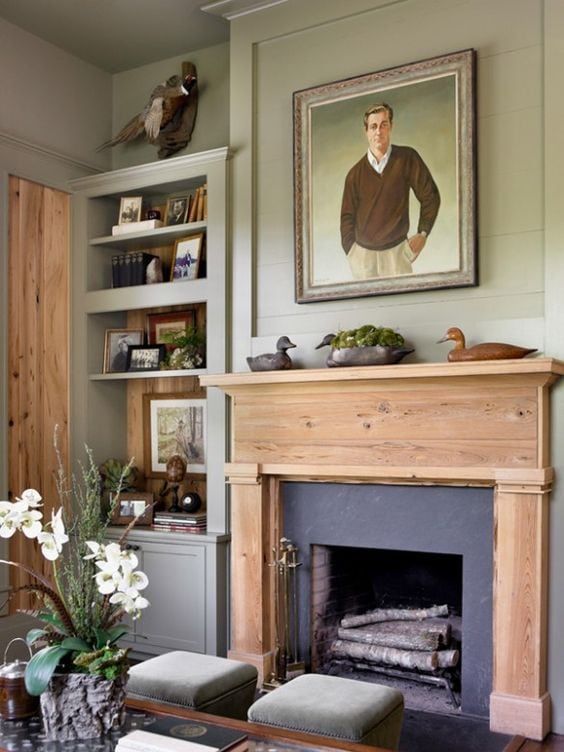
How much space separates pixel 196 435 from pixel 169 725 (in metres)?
2.47

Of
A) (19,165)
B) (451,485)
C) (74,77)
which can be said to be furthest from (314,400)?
(74,77)

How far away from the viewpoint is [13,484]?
175 inches

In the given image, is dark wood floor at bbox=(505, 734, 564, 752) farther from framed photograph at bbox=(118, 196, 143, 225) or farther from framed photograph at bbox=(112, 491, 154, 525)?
framed photograph at bbox=(118, 196, 143, 225)

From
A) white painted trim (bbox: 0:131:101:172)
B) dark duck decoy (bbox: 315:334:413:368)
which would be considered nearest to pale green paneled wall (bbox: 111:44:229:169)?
white painted trim (bbox: 0:131:101:172)

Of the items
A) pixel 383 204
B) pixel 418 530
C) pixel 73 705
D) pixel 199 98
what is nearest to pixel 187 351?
pixel 383 204

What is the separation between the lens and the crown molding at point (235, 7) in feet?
13.0

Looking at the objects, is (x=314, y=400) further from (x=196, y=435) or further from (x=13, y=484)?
(x=13, y=484)

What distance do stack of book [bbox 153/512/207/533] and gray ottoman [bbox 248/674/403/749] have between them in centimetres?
153

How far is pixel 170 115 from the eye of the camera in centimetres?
449

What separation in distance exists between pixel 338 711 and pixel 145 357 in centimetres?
255

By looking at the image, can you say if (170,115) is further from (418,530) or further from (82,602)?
(82,602)

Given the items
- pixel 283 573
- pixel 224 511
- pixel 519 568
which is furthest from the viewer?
pixel 224 511

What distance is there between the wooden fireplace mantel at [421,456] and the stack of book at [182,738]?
59.0 inches

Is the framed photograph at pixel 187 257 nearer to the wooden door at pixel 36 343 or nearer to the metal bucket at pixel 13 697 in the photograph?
the wooden door at pixel 36 343
